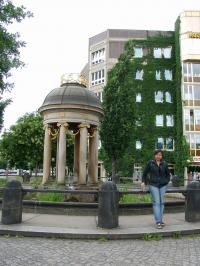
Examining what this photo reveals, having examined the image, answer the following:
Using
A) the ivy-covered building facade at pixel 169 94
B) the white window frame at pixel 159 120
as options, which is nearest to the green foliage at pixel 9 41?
the ivy-covered building facade at pixel 169 94

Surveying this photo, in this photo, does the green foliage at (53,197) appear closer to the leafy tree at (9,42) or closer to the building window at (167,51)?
the leafy tree at (9,42)

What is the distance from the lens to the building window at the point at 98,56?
61.9 m

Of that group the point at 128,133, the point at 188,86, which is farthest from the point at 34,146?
the point at 188,86

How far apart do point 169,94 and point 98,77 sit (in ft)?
40.8

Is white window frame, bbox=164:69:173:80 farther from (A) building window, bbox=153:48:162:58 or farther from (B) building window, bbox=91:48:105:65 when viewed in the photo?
(B) building window, bbox=91:48:105:65

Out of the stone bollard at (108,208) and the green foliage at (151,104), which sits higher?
the green foliage at (151,104)

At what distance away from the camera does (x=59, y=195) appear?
1459 cm

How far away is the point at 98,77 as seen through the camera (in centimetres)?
6231

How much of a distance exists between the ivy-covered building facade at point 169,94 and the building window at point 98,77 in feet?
22.9

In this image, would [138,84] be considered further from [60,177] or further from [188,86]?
[60,177]

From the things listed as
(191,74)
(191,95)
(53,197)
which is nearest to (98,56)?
(191,74)

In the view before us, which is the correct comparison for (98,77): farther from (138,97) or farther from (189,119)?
(189,119)

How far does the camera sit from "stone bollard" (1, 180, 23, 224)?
384 inches

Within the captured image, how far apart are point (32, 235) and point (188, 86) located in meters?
48.0
